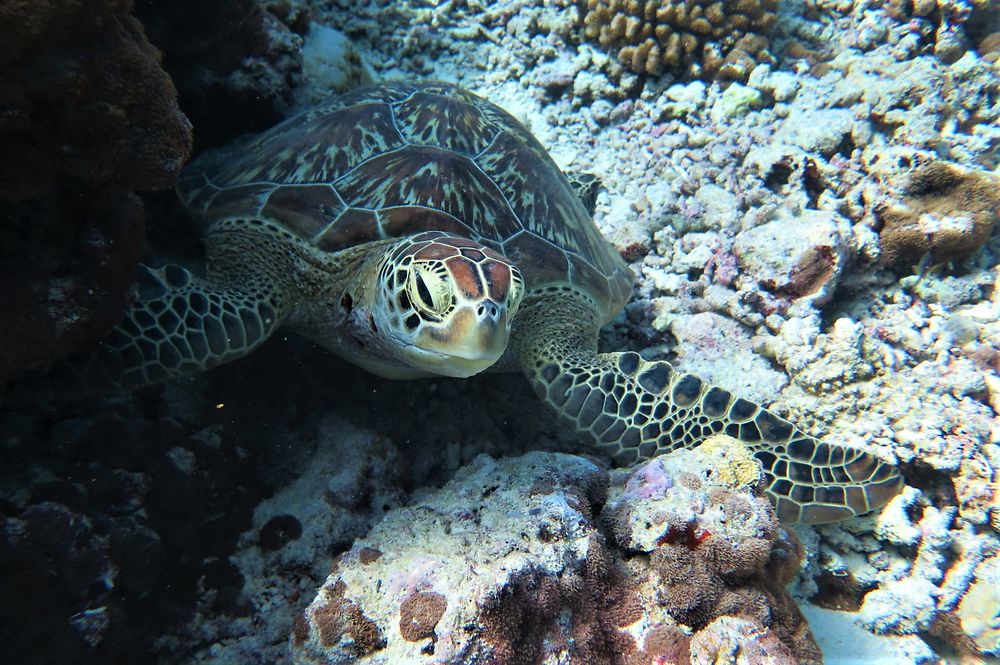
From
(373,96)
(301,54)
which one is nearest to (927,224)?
(373,96)

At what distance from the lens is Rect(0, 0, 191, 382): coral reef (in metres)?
1.25

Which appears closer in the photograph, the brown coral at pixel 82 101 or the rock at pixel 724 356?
the brown coral at pixel 82 101

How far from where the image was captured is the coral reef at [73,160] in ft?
4.11

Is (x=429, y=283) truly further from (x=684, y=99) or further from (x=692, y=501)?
(x=684, y=99)

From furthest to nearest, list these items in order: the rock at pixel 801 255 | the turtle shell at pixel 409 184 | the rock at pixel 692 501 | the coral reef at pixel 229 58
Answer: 1. the rock at pixel 801 255
2. the coral reef at pixel 229 58
3. the turtle shell at pixel 409 184
4. the rock at pixel 692 501

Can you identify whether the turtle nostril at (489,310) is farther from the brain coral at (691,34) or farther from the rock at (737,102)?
the brain coral at (691,34)

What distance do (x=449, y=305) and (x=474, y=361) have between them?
0.22 meters

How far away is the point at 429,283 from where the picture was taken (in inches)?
73.4

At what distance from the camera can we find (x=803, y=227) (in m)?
3.01

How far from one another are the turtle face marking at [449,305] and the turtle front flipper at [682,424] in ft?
2.41

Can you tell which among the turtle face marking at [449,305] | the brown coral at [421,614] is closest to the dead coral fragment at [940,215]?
the turtle face marking at [449,305]

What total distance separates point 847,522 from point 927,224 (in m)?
1.88

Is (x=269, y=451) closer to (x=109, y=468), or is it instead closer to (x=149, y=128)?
(x=109, y=468)

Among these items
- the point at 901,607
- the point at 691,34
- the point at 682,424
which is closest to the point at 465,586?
the point at 682,424
